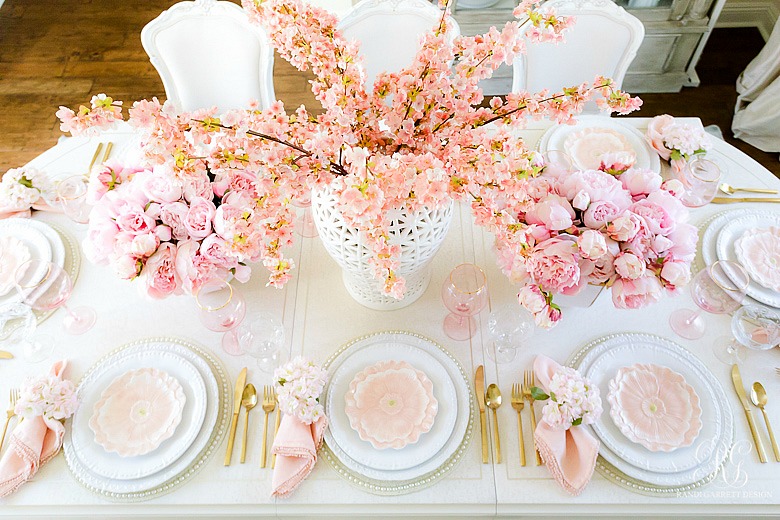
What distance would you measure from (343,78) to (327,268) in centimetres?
64

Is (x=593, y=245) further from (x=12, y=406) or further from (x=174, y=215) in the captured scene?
(x=12, y=406)

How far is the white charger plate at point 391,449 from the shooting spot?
1.15m

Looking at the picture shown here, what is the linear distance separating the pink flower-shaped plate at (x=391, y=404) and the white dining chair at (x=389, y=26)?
37.8 inches

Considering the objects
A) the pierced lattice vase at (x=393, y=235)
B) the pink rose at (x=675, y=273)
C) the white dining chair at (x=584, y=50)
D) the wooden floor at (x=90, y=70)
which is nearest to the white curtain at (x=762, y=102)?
the wooden floor at (x=90, y=70)

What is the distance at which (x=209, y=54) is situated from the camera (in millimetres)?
1815

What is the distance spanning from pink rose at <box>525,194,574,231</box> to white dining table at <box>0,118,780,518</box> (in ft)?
0.85

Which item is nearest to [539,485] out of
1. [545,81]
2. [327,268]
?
[327,268]

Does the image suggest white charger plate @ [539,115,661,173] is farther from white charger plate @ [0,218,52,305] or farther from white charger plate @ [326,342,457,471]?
white charger plate @ [0,218,52,305]

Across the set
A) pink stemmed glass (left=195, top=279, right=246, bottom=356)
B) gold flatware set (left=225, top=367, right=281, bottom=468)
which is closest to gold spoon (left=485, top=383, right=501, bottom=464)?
gold flatware set (left=225, top=367, right=281, bottom=468)

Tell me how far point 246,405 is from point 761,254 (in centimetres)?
128

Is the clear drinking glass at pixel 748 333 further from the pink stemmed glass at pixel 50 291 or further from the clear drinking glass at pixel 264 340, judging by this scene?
the pink stemmed glass at pixel 50 291

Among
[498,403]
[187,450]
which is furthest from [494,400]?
[187,450]

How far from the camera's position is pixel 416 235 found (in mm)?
1082

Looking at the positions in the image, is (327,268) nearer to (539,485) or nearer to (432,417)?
(432,417)
